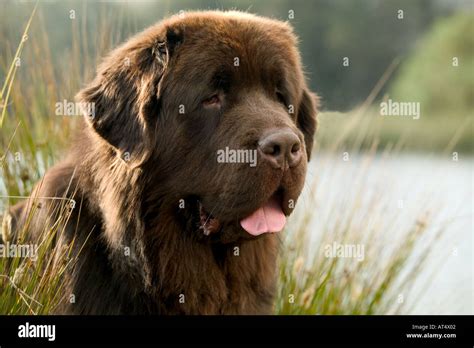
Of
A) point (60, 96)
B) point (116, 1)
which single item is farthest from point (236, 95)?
point (116, 1)

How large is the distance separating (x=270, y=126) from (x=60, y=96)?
279 cm

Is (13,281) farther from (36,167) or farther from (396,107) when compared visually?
(396,107)

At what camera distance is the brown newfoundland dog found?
12.7 feet

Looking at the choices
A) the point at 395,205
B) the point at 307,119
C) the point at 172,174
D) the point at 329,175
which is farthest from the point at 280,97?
the point at 395,205

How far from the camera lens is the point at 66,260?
387 cm

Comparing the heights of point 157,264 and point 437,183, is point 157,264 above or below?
above

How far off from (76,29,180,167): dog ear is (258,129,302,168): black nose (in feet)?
2.17

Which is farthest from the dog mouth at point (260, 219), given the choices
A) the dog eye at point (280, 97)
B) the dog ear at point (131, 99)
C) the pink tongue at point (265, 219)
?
the dog eye at point (280, 97)

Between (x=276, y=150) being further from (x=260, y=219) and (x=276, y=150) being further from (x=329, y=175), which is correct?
(x=329, y=175)

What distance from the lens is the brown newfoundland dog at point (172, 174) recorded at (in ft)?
12.7

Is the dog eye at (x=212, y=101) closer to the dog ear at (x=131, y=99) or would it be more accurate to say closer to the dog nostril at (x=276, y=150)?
the dog ear at (x=131, y=99)

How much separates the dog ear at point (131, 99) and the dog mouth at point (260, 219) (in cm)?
48

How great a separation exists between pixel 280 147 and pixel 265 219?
0.44 meters

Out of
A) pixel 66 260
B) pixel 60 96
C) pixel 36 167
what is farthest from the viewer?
pixel 60 96
